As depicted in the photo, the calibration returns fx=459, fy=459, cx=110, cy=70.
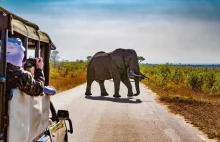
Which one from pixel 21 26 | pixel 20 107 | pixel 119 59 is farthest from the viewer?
pixel 119 59

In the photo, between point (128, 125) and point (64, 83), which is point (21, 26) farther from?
point (64, 83)

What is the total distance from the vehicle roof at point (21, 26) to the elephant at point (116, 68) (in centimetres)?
1729

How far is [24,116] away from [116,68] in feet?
66.0

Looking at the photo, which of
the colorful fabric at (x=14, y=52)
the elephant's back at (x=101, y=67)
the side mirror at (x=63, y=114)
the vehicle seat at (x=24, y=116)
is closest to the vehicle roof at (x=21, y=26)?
the colorful fabric at (x=14, y=52)

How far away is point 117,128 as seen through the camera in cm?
1211

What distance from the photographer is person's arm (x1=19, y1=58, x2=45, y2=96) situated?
165 inches

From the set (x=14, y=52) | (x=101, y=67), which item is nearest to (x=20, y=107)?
(x=14, y=52)

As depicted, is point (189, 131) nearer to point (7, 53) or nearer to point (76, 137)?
point (76, 137)

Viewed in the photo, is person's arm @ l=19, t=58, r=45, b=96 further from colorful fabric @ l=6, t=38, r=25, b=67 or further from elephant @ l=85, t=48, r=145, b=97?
elephant @ l=85, t=48, r=145, b=97

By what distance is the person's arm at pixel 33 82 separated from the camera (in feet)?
13.8

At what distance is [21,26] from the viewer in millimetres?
4625

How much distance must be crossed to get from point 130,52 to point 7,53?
64.6 ft

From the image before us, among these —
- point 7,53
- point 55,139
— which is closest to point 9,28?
point 7,53

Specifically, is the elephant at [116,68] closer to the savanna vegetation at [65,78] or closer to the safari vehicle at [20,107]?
the savanna vegetation at [65,78]
